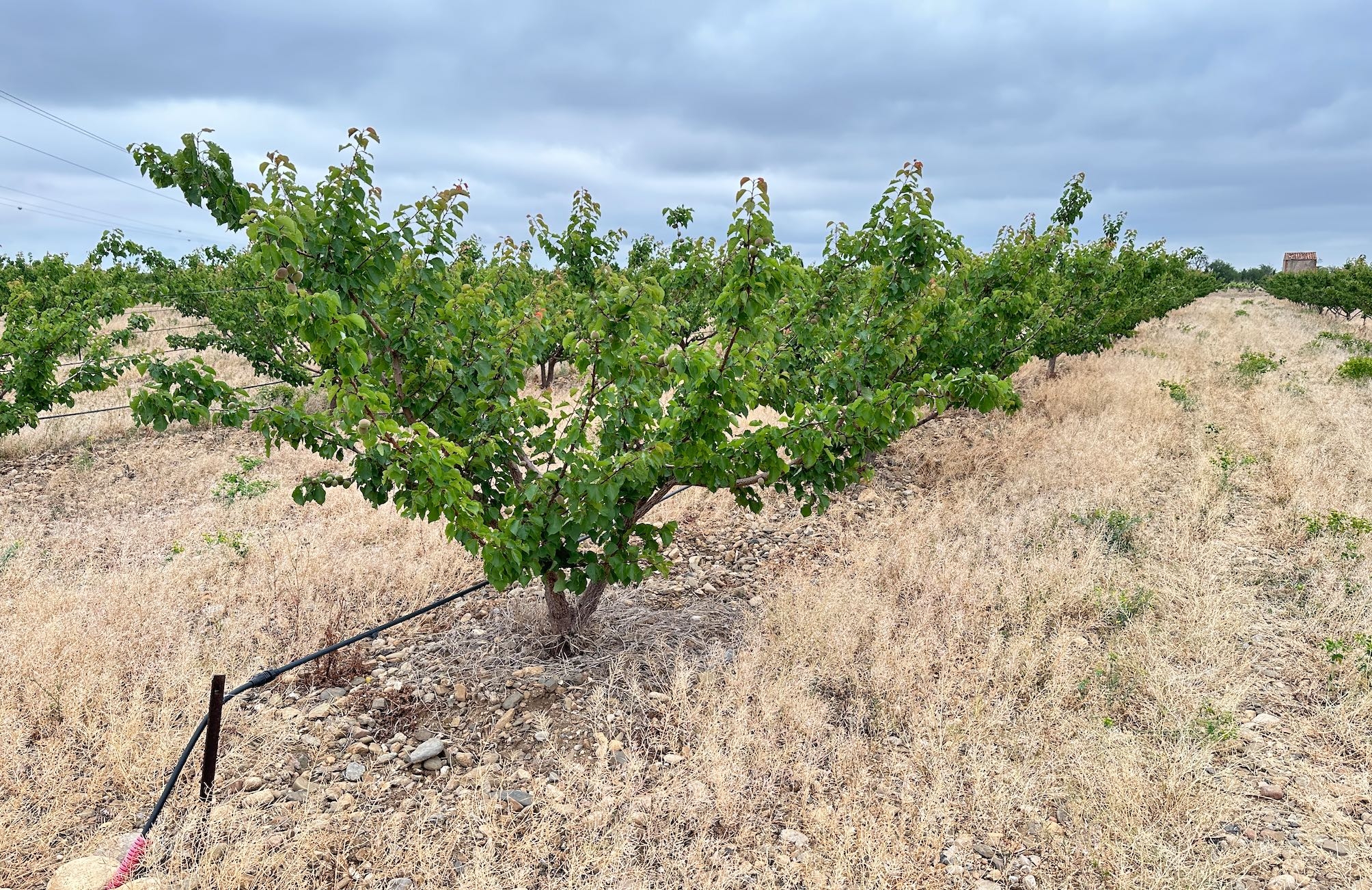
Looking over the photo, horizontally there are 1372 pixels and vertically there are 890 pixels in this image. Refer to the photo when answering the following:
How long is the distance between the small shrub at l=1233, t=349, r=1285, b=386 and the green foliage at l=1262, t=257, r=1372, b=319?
1564cm

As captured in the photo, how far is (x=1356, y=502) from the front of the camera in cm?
741

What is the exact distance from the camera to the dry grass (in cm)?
331

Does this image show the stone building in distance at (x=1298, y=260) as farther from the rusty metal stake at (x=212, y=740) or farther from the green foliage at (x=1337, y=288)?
the rusty metal stake at (x=212, y=740)

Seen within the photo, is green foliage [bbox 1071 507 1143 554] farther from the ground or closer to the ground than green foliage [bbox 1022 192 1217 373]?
closer to the ground

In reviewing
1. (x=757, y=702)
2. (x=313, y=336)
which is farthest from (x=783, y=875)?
(x=313, y=336)

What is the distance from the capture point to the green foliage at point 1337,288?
26.0 m

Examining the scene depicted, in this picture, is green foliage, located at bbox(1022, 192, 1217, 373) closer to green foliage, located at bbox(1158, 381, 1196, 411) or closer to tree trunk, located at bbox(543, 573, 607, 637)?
green foliage, located at bbox(1158, 381, 1196, 411)

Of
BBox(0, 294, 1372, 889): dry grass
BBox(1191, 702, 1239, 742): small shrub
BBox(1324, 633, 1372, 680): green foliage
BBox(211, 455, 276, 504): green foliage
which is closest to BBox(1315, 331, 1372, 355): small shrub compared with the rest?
BBox(0, 294, 1372, 889): dry grass

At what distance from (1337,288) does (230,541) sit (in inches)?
1548

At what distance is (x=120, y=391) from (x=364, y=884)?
1535 centimetres

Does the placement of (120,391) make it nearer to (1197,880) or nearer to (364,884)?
(364,884)

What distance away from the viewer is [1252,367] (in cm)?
1470

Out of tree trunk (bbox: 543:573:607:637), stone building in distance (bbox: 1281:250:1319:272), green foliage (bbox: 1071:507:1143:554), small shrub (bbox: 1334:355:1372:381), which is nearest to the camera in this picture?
tree trunk (bbox: 543:573:607:637)

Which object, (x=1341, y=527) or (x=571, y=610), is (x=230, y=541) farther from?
(x=1341, y=527)
